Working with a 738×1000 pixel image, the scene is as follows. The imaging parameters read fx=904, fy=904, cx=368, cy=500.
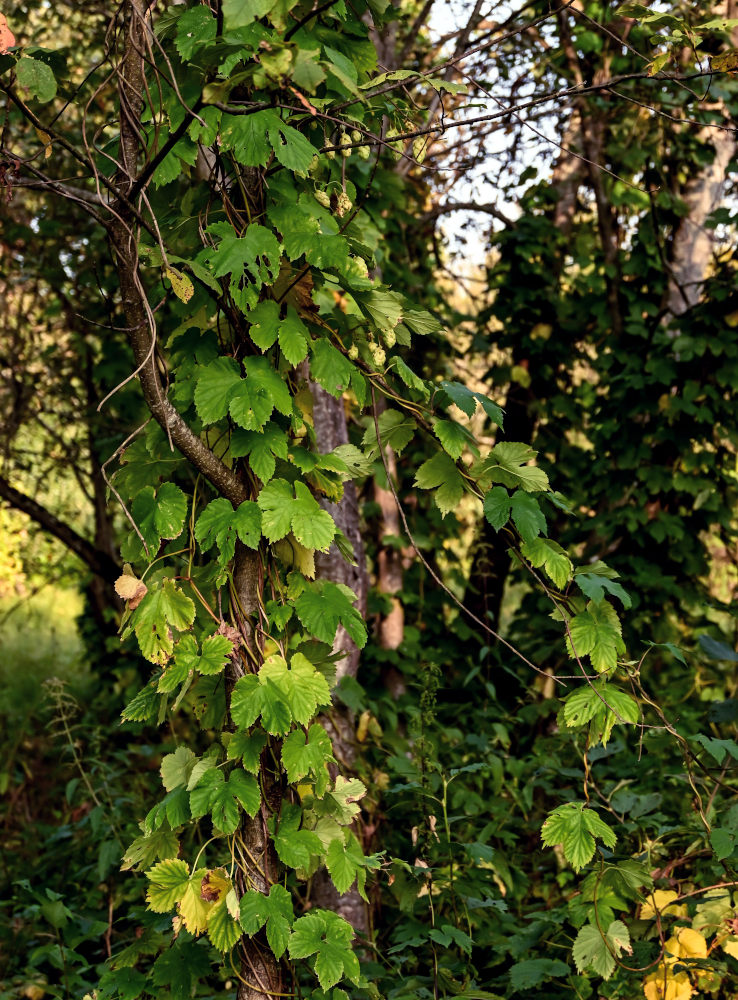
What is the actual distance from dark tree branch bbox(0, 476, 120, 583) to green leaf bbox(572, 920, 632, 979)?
11.3ft

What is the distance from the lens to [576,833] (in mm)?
1725

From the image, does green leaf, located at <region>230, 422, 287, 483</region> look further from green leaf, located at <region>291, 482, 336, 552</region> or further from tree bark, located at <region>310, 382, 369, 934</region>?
tree bark, located at <region>310, 382, 369, 934</region>

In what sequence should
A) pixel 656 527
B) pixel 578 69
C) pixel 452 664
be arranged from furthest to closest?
pixel 578 69 < pixel 452 664 < pixel 656 527

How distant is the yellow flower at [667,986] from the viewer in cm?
198

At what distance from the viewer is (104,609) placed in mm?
5539

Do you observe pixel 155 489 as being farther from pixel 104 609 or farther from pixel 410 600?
pixel 104 609

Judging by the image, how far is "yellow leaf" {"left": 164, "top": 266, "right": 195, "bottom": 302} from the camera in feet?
5.01

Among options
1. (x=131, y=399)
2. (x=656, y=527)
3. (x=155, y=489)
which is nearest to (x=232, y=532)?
(x=155, y=489)

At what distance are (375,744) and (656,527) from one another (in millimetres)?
1939

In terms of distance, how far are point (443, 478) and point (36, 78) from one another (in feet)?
3.38

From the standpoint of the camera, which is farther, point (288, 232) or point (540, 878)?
point (540, 878)

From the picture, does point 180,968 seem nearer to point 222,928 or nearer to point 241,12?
point 222,928

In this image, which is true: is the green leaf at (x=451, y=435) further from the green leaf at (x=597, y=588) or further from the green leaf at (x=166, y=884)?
the green leaf at (x=166, y=884)

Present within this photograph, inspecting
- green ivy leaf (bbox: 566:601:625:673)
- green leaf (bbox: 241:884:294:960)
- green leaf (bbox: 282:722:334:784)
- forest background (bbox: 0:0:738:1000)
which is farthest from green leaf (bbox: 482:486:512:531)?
green leaf (bbox: 241:884:294:960)
